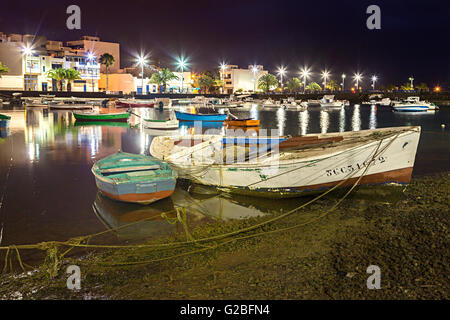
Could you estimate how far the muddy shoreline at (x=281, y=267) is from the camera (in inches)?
259

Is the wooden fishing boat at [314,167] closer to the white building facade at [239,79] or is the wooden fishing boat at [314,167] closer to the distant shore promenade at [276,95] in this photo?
the distant shore promenade at [276,95]

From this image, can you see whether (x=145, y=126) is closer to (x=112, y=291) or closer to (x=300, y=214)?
(x=300, y=214)

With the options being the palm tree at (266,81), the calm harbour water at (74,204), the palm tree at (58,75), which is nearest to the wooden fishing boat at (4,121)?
the calm harbour water at (74,204)

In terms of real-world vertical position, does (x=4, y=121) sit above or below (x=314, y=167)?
above

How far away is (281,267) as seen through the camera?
7.50m

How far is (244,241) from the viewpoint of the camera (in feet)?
29.8

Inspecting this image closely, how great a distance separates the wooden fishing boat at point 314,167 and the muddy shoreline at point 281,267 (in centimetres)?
213

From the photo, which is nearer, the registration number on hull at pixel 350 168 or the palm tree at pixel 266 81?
the registration number on hull at pixel 350 168

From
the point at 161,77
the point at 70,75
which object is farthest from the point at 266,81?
the point at 70,75

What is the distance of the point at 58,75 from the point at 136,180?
299ft

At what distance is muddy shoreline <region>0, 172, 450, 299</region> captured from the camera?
21.6 feet

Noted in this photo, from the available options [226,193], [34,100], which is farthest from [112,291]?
[34,100]

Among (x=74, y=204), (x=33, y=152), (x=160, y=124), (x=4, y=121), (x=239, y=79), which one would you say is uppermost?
(x=239, y=79)

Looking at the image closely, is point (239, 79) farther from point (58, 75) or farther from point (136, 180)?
point (136, 180)
